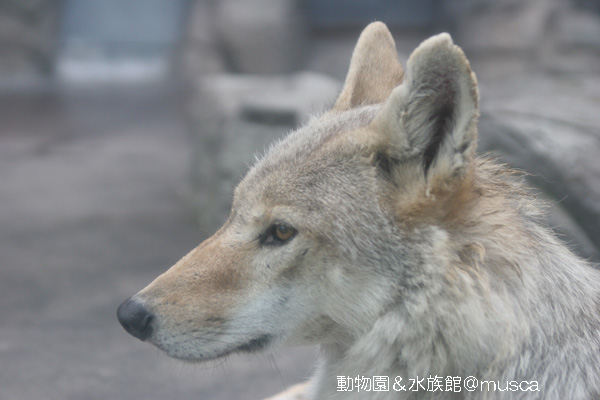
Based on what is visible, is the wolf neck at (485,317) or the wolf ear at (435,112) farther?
the wolf neck at (485,317)

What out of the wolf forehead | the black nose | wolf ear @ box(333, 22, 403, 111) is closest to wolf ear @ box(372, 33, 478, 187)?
the wolf forehead

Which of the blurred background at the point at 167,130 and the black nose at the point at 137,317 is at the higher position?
the black nose at the point at 137,317

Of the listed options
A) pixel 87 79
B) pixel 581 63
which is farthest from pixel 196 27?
pixel 581 63

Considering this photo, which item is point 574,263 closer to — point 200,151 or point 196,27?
point 200,151

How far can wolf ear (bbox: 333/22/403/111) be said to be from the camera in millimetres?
3242

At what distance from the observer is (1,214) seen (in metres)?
8.73

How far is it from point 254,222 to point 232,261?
0.19 m

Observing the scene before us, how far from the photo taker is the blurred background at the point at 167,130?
4.86 metres

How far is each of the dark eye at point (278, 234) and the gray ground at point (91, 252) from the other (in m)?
0.70

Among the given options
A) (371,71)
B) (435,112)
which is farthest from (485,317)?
(371,71)

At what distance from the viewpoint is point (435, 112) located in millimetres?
2363

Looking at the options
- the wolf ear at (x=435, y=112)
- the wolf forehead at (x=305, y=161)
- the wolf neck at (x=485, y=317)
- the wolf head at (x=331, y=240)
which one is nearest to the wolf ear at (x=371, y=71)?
the wolf forehead at (x=305, y=161)

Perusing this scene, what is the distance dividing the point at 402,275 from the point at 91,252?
6079 millimetres

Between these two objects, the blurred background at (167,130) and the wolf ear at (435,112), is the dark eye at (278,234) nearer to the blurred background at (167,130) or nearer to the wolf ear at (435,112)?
the wolf ear at (435,112)
